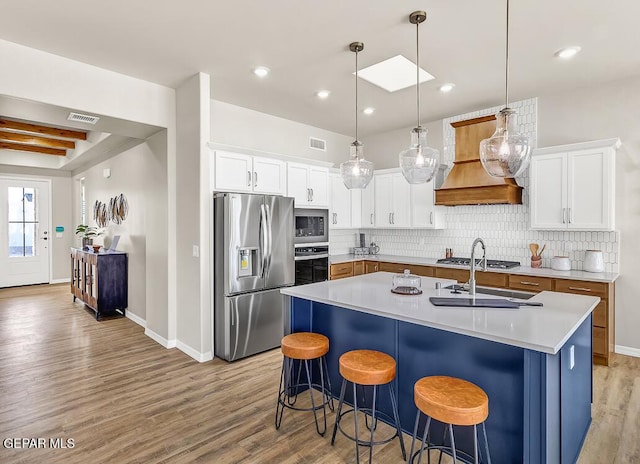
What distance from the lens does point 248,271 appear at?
153 inches

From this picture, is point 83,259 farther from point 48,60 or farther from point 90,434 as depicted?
point 90,434

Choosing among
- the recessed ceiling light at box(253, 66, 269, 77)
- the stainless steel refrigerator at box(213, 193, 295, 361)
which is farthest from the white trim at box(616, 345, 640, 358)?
the recessed ceiling light at box(253, 66, 269, 77)

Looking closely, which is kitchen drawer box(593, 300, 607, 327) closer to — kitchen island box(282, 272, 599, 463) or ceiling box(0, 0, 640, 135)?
kitchen island box(282, 272, 599, 463)

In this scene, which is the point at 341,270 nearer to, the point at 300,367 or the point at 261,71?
the point at 300,367

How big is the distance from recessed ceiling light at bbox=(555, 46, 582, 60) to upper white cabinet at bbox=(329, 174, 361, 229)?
119 inches

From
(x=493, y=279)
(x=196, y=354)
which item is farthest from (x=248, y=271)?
(x=493, y=279)

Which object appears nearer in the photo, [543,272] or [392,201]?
[543,272]

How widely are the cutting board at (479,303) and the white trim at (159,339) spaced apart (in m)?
3.16

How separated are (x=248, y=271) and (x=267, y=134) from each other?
2.16 m

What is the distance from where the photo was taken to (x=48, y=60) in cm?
321

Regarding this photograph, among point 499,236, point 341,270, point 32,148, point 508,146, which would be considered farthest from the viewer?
point 32,148

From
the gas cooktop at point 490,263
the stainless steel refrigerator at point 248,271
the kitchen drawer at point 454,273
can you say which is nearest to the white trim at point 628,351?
the gas cooktop at point 490,263

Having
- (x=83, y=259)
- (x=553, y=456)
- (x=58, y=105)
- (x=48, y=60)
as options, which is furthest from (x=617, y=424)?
(x=83, y=259)

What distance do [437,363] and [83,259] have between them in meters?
5.93
